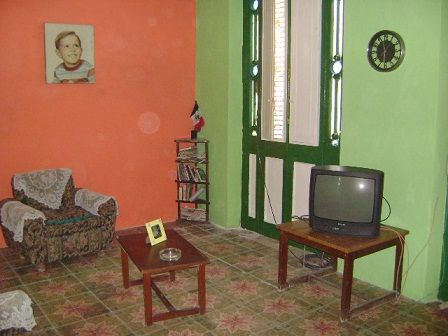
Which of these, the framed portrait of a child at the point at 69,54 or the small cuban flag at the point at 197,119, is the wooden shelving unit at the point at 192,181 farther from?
the framed portrait of a child at the point at 69,54

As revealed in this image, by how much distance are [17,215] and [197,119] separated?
2440 mm

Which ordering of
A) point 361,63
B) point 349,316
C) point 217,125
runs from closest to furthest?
point 349,316 < point 361,63 < point 217,125

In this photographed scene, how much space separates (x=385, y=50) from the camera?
355cm

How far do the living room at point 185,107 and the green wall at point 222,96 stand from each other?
14mm

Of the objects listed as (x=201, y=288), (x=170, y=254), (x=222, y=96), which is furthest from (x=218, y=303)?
(x=222, y=96)

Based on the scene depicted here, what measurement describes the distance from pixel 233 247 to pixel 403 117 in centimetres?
223

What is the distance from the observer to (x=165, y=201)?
5852 millimetres

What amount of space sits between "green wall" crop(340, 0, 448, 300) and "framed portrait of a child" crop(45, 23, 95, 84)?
9.15 feet

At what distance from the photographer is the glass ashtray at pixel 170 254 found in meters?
3.24

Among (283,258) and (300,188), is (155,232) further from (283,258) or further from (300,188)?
(300,188)

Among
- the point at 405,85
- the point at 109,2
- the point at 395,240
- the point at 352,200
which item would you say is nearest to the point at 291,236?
the point at 352,200

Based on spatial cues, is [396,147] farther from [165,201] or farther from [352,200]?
[165,201]

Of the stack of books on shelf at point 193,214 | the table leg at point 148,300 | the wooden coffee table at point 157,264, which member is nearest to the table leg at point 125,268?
the wooden coffee table at point 157,264

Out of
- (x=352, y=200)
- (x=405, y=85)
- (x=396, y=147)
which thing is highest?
(x=405, y=85)
